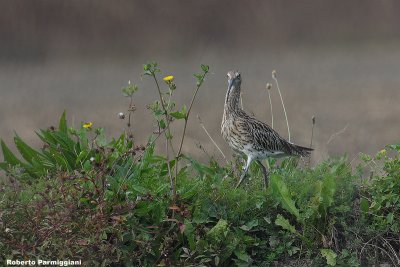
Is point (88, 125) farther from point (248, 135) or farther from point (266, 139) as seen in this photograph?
point (266, 139)

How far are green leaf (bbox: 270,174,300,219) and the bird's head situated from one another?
3.09ft

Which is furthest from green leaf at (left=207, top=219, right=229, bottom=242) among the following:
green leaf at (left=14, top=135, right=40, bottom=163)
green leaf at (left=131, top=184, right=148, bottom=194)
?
green leaf at (left=14, top=135, right=40, bottom=163)

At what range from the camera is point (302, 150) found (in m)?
6.45

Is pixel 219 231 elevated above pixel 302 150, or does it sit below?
below

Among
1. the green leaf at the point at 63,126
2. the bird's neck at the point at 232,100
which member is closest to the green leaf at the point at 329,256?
the bird's neck at the point at 232,100

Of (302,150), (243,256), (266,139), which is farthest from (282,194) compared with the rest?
(302,150)

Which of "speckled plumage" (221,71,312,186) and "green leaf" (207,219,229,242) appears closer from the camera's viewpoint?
"green leaf" (207,219,229,242)

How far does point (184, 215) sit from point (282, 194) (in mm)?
569

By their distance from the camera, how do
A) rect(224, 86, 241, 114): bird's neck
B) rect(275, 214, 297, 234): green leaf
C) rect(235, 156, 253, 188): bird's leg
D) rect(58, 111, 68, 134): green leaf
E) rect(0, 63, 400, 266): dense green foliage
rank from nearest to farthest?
rect(0, 63, 400, 266): dense green foliage → rect(275, 214, 297, 234): green leaf → rect(235, 156, 253, 188): bird's leg → rect(58, 111, 68, 134): green leaf → rect(224, 86, 241, 114): bird's neck

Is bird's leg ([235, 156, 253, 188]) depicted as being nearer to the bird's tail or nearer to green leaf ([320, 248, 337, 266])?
the bird's tail

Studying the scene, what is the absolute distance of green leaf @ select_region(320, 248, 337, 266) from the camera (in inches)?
212

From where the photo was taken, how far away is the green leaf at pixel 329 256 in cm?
538

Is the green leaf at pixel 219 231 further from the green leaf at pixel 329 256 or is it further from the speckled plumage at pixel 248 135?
the speckled plumage at pixel 248 135

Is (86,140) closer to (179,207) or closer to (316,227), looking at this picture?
(179,207)
